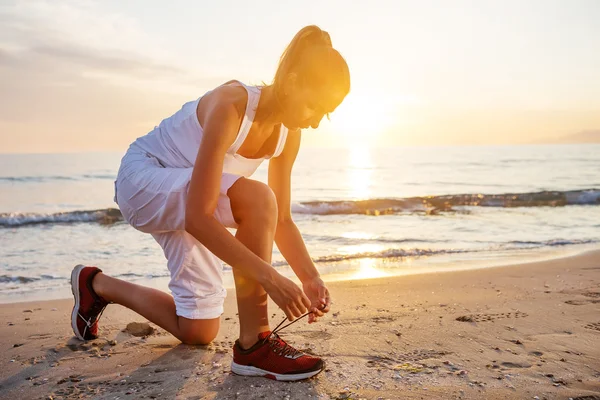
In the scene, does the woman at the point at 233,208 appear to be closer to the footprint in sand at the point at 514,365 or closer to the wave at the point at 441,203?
the footprint in sand at the point at 514,365

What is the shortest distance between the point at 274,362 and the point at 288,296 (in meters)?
0.50

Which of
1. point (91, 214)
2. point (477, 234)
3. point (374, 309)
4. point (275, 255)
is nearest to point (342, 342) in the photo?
point (374, 309)

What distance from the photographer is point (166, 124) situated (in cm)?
309

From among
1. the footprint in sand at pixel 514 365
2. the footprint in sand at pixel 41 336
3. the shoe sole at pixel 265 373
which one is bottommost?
the footprint in sand at pixel 41 336

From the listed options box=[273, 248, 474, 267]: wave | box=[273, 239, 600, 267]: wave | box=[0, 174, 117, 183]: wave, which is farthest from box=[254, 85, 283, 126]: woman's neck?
box=[0, 174, 117, 183]: wave

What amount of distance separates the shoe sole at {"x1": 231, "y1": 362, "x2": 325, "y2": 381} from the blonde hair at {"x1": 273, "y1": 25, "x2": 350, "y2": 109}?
1258mm

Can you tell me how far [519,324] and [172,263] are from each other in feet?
6.92

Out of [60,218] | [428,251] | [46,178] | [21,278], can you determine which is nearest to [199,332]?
[21,278]

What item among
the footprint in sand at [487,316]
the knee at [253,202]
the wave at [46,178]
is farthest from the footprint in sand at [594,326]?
the wave at [46,178]

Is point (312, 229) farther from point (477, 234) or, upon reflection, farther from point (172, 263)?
point (172, 263)

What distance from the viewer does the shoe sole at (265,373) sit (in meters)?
2.54

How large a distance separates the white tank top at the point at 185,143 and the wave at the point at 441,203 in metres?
10.7

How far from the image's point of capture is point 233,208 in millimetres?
2566

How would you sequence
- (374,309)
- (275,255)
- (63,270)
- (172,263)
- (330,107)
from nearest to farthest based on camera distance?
(330,107)
(172,263)
(374,309)
(63,270)
(275,255)
